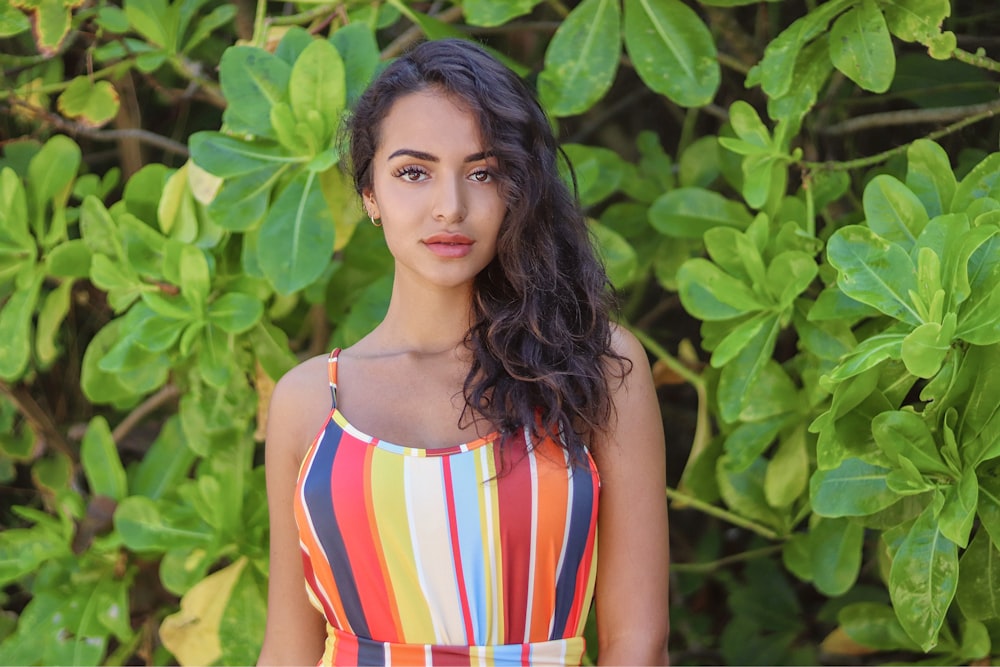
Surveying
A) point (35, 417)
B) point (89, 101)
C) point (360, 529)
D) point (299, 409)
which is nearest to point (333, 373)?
point (299, 409)

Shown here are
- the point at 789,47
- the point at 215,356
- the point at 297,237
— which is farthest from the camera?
the point at 215,356

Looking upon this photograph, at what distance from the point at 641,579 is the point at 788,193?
2.90ft

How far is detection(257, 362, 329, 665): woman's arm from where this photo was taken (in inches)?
55.5

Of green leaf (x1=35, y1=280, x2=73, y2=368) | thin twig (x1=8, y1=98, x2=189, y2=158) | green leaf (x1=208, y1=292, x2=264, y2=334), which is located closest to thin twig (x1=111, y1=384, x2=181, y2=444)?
green leaf (x1=35, y1=280, x2=73, y2=368)

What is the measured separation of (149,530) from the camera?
5.90ft

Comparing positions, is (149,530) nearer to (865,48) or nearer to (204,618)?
(204,618)

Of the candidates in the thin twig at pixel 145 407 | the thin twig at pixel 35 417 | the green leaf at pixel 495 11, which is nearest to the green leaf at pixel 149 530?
the thin twig at pixel 145 407

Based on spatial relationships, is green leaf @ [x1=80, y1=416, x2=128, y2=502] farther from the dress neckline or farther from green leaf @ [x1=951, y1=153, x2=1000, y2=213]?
green leaf @ [x1=951, y1=153, x2=1000, y2=213]

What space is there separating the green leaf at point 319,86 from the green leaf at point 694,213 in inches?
19.8

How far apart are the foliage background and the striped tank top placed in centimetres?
32

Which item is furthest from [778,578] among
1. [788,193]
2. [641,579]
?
[641,579]

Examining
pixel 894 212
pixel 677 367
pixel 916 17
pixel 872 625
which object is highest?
pixel 916 17

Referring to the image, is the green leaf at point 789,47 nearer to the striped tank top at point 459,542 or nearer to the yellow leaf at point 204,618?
the striped tank top at point 459,542

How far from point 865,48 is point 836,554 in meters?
0.70
